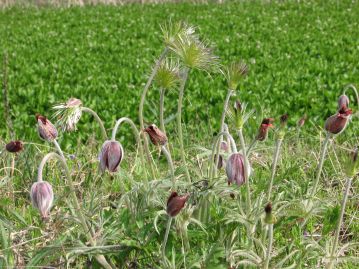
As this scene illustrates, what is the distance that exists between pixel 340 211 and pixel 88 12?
991cm

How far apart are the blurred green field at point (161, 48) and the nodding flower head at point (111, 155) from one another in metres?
0.98

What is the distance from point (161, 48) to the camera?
26.7ft

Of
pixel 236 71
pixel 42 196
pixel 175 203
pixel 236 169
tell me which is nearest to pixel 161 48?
pixel 236 71

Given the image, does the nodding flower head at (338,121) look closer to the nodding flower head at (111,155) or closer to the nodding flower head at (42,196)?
the nodding flower head at (111,155)

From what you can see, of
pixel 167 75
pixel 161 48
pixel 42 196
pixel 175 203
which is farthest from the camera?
pixel 161 48

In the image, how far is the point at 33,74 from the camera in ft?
21.8

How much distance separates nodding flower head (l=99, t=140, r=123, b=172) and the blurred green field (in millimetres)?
978

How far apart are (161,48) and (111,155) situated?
6.37m

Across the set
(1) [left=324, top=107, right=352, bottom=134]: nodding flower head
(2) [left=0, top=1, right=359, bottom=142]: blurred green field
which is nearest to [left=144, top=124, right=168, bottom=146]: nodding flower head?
(1) [left=324, top=107, right=352, bottom=134]: nodding flower head

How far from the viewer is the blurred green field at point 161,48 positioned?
217 inches

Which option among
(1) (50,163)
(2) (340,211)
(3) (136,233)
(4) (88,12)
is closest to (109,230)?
(3) (136,233)

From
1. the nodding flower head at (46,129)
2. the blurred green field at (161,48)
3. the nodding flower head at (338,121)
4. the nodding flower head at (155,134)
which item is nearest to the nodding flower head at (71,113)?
the nodding flower head at (46,129)

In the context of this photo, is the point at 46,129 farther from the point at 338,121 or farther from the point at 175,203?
the point at 338,121

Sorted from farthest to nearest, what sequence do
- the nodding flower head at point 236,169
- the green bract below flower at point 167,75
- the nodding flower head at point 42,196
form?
the green bract below flower at point 167,75
the nodding flower head at point 236,169
the nodding flower head at point 42,196
